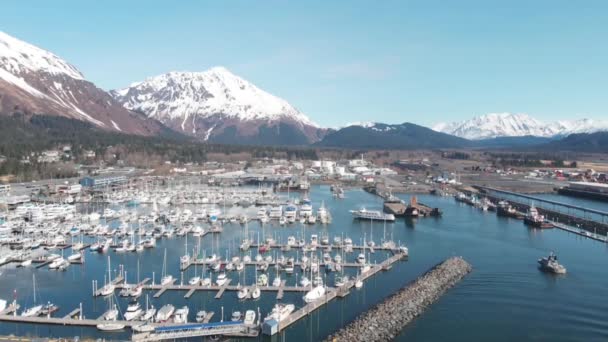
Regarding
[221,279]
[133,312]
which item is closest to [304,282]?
[221,279]

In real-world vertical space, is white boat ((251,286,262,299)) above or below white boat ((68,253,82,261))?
below

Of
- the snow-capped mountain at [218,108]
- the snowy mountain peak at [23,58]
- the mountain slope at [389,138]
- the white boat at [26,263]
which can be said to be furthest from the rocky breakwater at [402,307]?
the snow-capped mountain at [218,108]

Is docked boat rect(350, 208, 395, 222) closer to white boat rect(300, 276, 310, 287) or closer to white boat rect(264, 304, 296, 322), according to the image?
white boat rect(300, 276, 310, 287)

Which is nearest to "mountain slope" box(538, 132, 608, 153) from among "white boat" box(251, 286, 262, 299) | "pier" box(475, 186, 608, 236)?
"pier" box(475, 186, 608, 236)

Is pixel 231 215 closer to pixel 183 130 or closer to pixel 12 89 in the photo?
pixel 12 89

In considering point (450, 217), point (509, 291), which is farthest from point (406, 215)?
point (509, 291)

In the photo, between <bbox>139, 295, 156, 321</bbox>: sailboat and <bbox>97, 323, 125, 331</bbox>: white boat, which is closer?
<bbox>97, 323, 125, 331</bbox>: white boat

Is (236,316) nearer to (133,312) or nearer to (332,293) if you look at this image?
(133,312)
